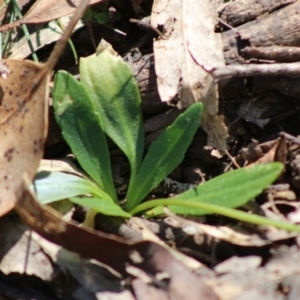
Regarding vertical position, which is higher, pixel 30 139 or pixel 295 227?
pixel 30 139

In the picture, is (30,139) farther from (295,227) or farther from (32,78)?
(295,227)

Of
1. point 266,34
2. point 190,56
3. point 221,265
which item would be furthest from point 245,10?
point 221,265

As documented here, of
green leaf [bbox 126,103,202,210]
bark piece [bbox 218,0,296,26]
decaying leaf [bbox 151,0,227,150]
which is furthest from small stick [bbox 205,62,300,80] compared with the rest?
bark piece [bbox 218,0,296,26]

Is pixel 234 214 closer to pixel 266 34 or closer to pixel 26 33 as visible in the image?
pixel 266 34

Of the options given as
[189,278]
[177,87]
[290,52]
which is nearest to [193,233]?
[189,278]

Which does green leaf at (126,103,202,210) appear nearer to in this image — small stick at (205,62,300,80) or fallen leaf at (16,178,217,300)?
small stick at (205,62,300,80)

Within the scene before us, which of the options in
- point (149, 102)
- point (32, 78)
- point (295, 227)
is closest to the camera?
point (295, 227)
